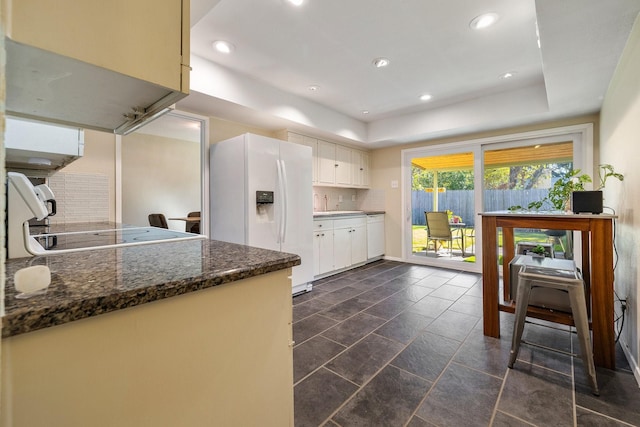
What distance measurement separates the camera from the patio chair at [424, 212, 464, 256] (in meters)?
4.52

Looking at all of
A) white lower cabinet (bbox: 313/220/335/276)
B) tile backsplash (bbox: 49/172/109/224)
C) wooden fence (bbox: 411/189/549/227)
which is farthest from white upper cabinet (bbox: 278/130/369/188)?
tile backsplash (bbox: 49/172/109/224)

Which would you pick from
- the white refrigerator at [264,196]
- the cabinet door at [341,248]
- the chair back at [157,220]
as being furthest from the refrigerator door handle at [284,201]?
the chair back at [157,220]

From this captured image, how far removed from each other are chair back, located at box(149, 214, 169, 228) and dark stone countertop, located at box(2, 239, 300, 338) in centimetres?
202

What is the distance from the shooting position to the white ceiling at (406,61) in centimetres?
191

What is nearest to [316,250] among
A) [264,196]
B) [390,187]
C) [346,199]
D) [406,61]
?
[264,196]

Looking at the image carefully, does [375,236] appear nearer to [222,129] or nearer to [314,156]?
[314,156]

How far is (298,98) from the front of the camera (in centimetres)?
Answer: 364

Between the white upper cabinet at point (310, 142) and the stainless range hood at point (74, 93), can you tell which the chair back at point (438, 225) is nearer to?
the white upper cabinet at point (310, 142)

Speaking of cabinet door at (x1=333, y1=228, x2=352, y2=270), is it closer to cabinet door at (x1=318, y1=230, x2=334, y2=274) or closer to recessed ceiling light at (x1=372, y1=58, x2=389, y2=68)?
cabinet door at (x1=318, y1=230, x2=334, y2=274)

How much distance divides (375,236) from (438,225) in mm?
1082

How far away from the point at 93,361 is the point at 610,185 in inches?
147

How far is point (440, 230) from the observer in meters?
4.62

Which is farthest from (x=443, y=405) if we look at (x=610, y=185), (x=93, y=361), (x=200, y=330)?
(x=610, y=185)

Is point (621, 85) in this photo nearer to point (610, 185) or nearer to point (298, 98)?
point (610, 185)
